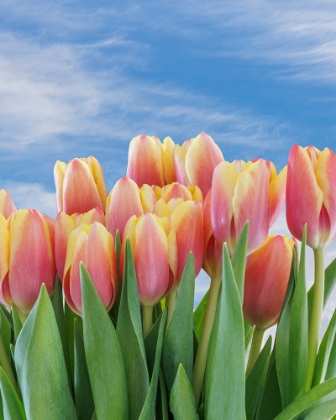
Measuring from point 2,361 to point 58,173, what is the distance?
17 cm

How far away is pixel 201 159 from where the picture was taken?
0.53 m

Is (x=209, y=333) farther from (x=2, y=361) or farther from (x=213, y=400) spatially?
(x=2, y=361)

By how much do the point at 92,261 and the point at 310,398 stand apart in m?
0.18

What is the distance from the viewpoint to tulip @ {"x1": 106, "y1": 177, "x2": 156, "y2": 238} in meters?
0.47

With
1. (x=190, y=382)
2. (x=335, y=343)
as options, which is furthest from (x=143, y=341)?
(x=335, y=343)

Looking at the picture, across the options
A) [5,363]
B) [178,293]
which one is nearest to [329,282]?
[178,293]

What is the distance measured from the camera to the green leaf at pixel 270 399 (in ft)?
1.71

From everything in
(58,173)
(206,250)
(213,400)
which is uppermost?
(58,173)

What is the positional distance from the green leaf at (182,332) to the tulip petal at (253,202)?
0.05 m

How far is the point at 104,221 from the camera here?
494mm

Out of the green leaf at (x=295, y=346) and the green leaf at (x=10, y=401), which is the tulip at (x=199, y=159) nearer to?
the green leaf at (x=295, y=346)

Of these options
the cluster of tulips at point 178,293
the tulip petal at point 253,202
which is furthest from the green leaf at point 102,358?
the tulip petal at point 253,202

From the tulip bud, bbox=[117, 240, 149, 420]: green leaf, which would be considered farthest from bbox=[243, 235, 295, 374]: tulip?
bbox=[117, 240, 149, 420]: green leaf

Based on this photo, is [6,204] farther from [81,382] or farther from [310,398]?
[310,398]
